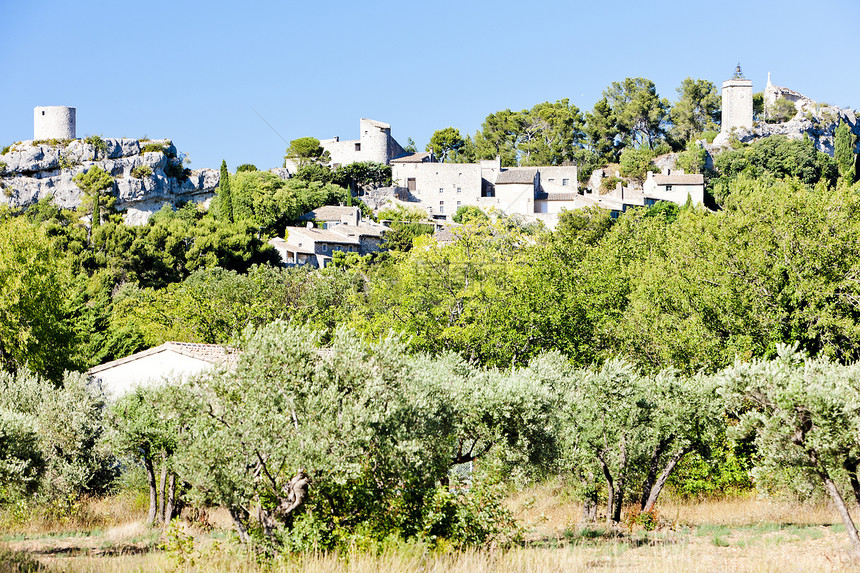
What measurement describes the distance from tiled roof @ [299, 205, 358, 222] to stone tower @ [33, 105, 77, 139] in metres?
34.1

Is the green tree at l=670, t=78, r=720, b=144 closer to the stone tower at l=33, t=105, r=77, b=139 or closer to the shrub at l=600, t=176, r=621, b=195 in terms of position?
the shrub at l=600, t=176, r=621, b=195

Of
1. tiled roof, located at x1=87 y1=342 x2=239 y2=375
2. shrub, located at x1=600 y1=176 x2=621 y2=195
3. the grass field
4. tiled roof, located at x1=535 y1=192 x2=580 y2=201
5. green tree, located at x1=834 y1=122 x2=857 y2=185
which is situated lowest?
the grass field

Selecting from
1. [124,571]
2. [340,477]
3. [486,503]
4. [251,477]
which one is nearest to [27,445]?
[124,571]

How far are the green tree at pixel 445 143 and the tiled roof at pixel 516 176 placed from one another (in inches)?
654

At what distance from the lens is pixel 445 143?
370 feet

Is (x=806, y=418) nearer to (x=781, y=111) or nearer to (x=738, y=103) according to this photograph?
(x=738, y=103)

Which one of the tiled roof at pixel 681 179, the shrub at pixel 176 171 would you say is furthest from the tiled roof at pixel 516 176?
the shrub at pixel 176 171

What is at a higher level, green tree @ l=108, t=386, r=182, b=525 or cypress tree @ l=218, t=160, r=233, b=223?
cypress tree @ l=218, t=160, r=233, b=223

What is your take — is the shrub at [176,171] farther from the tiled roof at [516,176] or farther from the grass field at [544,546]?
the grass field at [544,546]

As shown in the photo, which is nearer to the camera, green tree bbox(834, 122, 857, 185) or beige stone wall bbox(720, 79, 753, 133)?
green tree bbox(834, 122, 857, 185)

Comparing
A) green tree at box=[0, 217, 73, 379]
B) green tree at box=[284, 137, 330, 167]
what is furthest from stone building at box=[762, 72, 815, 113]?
green tree at box=[0, 217, 73, 379]

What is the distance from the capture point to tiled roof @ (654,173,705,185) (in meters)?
90.1

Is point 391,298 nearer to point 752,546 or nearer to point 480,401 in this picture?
point 480,401

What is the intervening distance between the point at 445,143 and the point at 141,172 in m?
39.5
